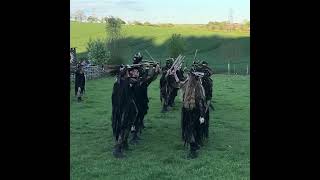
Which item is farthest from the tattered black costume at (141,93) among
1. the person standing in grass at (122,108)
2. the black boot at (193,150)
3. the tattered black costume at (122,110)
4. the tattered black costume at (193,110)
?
the black boot at (193,150)

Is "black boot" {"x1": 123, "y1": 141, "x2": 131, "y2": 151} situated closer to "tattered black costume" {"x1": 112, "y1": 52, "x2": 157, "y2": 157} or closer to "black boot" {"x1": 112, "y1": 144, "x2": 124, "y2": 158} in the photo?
"tattered black costume" {"x1": 112, "y1": 52, "x2": 157, "y2": 157}

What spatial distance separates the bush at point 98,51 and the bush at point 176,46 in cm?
121

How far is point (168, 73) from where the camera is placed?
30.9 feet

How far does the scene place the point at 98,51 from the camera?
9.20 metres

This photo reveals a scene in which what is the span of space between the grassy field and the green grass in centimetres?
54

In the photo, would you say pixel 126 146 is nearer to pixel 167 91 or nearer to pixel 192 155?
pixel 192 155

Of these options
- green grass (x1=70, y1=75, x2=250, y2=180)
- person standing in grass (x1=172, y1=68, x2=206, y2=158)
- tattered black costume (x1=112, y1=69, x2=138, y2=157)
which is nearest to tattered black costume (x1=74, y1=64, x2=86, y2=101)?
green grass (x1=70, y1=75, x2=250, y2=180)

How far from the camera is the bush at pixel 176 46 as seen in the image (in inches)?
353

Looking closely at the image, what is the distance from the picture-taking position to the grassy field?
8.32 m

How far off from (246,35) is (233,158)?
7.33 ft
